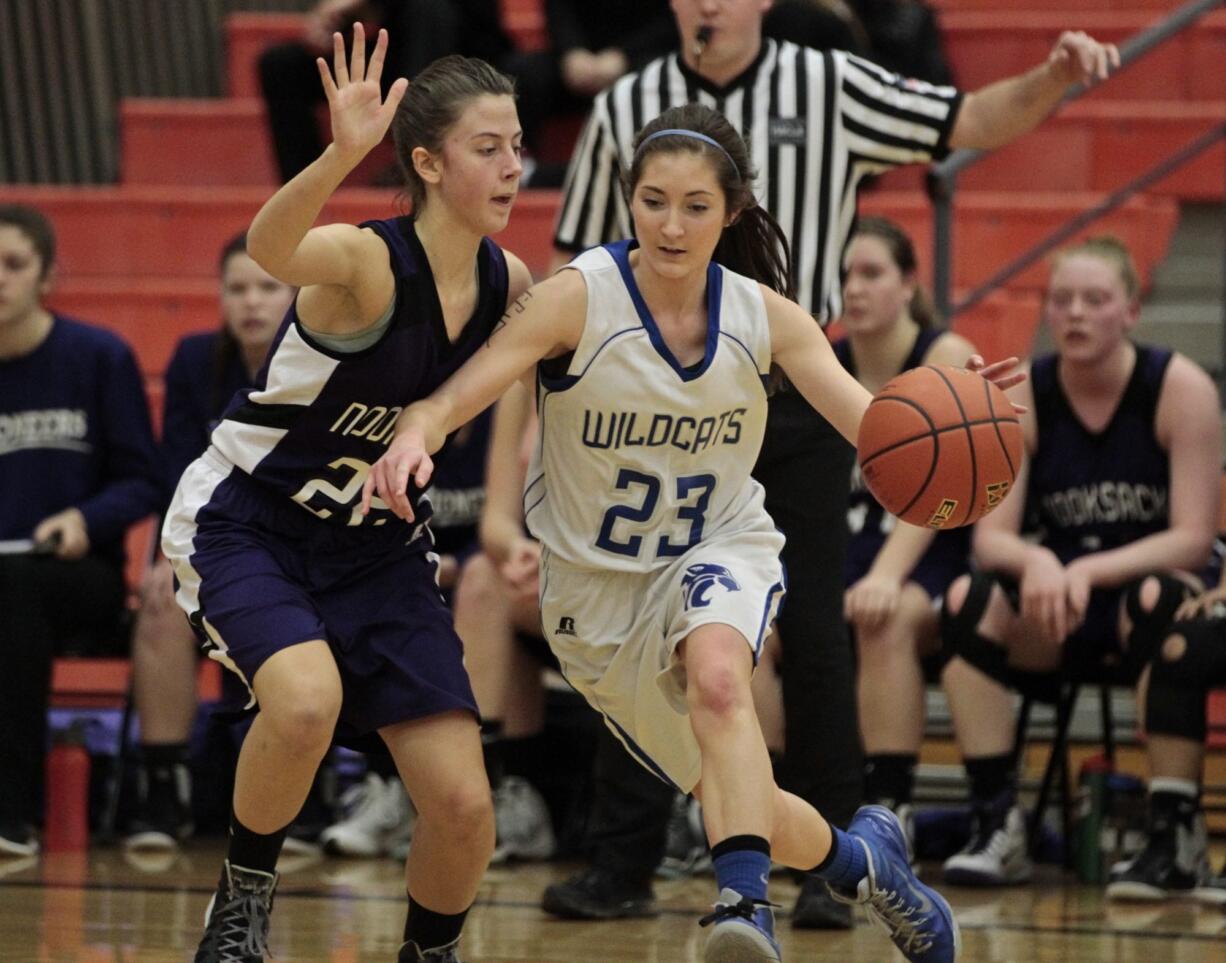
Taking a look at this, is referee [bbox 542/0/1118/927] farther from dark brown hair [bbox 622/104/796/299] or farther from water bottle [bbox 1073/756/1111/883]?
water bottle [bbox 1073/756/1111/883]

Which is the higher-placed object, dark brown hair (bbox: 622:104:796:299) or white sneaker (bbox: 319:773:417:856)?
dark brown hair (bbox: 622:104:796:299)

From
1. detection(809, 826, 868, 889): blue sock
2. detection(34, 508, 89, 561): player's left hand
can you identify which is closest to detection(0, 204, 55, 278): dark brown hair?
detection(34, 508, 89, 561): player's left hand

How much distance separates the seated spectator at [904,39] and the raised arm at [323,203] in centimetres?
481

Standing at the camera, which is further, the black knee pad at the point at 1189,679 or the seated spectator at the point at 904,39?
the seated spectator at the point at 904,39

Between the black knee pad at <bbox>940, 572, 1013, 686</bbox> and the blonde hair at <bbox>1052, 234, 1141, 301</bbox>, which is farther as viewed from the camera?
the blonde hair at <bbox>1052, 234, 1141, 301</bbox>

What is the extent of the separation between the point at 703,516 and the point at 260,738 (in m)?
0.92

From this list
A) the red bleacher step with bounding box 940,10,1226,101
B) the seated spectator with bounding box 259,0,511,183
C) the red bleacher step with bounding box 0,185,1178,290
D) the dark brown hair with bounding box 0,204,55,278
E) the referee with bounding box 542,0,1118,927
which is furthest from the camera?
the red bleacher step with bounding box 940,10,1226,101

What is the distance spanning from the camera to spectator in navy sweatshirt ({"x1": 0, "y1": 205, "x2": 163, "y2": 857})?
18.6ft

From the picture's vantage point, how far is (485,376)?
11.8ft

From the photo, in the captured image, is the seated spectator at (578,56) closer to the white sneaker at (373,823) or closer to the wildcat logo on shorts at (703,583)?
the white sneaker at (373,823)

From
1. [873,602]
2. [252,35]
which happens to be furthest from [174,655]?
[252,35]

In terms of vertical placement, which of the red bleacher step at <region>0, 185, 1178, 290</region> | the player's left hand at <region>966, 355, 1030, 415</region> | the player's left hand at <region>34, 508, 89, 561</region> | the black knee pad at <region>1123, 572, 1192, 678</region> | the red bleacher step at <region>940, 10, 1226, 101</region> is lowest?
the black knee pad at <region>1123, 572, 1192, 678</region>

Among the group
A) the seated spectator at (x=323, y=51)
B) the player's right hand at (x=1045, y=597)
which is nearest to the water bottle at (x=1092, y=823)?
the player's right hand at (x=1045, y=597)

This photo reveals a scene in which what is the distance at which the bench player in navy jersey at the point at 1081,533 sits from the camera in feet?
17.0
